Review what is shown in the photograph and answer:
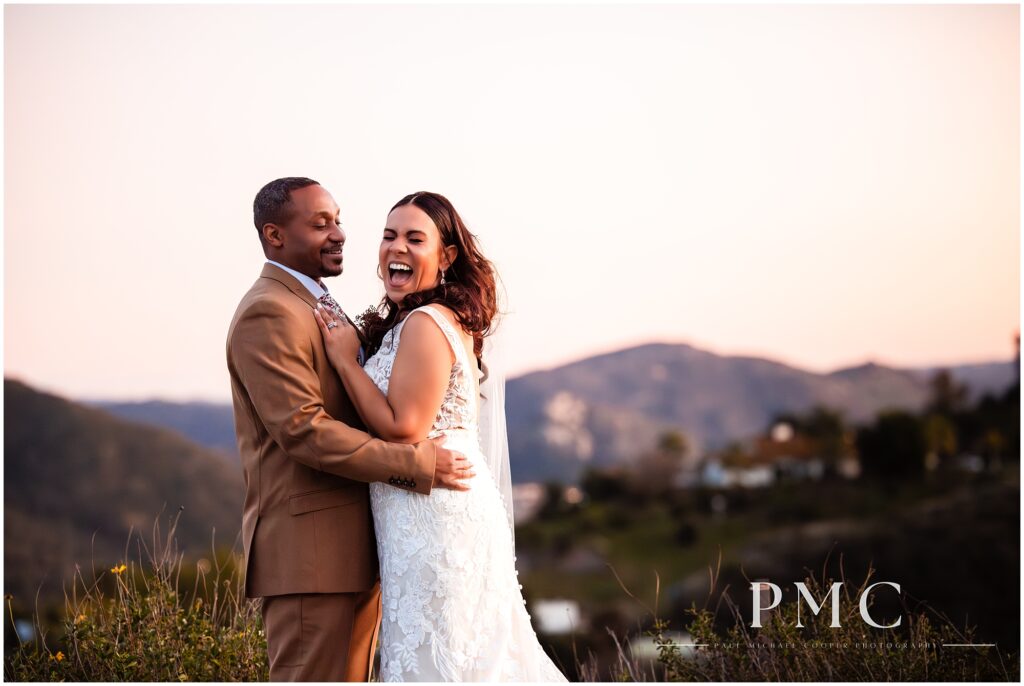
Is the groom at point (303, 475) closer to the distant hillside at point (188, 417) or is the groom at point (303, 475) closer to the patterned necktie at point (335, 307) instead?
the patterned necktie at point (335, 307)

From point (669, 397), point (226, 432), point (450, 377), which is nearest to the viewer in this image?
point (450, 377)

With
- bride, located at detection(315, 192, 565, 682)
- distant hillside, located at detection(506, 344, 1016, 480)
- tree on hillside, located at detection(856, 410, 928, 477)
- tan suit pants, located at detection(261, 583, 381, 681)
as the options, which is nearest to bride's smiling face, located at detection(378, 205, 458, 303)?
bride, located at detection(315, 192, 565, 682)

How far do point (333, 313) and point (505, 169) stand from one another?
30.5m

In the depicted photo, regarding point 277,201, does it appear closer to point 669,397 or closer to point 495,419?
point 495,419

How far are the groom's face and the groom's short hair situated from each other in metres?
0.02

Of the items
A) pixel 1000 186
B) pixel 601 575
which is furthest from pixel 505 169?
pixel 1000 186

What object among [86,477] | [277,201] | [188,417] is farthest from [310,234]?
[86,477]

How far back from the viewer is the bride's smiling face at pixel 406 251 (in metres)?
3.53

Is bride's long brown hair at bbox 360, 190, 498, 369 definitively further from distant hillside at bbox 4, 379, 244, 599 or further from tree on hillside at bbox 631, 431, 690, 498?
tree on hillside at bbox 631, 431, 690, 498

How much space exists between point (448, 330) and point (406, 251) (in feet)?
1.02

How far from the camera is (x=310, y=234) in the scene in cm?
363

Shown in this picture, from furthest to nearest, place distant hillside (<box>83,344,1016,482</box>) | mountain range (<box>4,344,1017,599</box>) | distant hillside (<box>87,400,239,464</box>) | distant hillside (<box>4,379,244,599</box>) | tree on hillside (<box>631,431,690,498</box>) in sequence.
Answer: tree on hillside (<box>631,431,690,498</box>) < distant hillside (<box>83,344,1016,482</box>) < distant hillside (<box>4,379,244,599</box>) < mountain range (<box>4,344,1017,599</box>) < distant hillside (<box>87,400,239,464</box>)

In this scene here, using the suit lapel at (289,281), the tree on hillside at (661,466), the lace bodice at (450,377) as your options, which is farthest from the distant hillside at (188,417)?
the lace bodice at (450,377)

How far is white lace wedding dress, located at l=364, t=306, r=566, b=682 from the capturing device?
340cm
